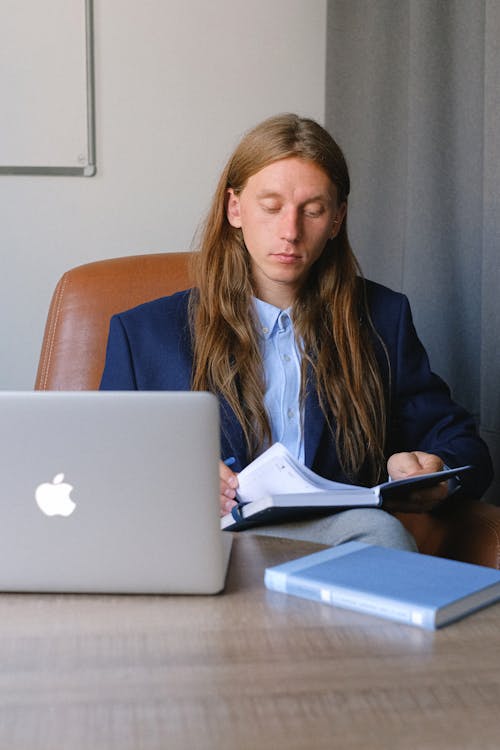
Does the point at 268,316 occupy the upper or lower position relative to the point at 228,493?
upper

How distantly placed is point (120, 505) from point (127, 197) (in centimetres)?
185

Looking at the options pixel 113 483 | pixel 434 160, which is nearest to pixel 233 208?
pixel 434 160

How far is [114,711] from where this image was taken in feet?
2.51

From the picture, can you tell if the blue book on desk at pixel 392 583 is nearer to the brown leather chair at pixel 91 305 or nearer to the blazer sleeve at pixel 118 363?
the blazer sleeve at pixel 118 363

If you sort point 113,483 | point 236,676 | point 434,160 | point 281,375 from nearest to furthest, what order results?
point 236,676
point 113,483
point 281,375
point 434,160

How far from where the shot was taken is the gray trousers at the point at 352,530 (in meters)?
1.32

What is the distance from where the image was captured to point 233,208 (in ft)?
6.34

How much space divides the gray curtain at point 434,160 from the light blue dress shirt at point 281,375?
44 cm

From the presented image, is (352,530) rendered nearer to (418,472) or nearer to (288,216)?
(418,472)

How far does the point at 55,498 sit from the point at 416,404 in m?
1.08

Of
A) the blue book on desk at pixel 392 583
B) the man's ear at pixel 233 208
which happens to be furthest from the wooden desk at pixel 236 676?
the man's ear at pixel 233 208

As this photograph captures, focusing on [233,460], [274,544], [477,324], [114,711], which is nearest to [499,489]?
[477,324]

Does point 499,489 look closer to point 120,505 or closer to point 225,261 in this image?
point 225,261

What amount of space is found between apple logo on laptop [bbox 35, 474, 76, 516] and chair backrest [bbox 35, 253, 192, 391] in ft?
3.70
